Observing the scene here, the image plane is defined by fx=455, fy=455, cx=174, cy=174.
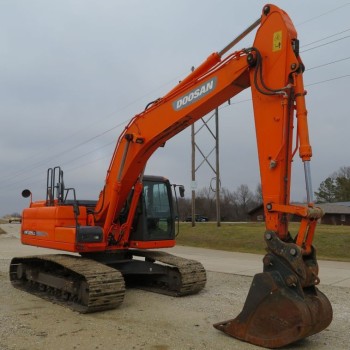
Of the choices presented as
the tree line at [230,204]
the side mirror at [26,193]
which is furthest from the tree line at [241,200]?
the side mirror at [26,193]

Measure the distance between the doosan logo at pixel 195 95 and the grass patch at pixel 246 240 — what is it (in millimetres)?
11073

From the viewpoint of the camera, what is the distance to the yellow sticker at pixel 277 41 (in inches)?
240

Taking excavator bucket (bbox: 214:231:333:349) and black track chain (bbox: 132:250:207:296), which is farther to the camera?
black track chain (bbox: 132:250:207:296)

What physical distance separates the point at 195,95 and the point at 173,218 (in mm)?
3193

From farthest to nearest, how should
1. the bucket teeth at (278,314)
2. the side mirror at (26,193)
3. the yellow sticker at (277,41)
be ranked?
the side mirror at (26,193), the yellow sticker at (277,41), the bucket teeth at (278,314)

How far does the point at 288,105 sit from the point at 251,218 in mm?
71682

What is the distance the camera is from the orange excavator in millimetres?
5375

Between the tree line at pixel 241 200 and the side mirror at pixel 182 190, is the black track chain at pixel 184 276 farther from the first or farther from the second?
the tree line at pixel 241 200

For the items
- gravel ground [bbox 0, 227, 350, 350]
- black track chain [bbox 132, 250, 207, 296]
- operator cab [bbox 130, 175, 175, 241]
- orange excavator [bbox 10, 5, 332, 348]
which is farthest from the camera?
operator cab [bbox 130, 175, 175, 241]

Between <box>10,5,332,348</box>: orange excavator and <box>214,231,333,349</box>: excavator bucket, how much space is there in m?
0.01

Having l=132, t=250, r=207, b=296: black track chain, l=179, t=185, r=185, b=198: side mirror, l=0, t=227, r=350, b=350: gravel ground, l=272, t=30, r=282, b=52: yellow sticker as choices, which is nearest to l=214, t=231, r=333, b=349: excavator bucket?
l=0, t=227, r=350, b=350: gravel ground

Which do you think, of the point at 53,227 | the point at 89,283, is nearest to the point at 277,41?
the point at 89,283

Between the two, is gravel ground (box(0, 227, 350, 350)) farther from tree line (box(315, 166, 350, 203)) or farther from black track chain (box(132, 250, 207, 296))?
tree line (box(315, 166, 350, 203))

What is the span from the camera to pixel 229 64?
22.1 feet
